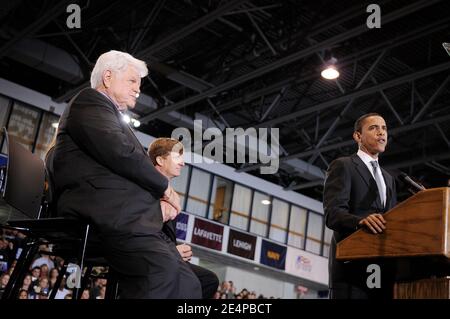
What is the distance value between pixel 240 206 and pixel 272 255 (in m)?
2.00

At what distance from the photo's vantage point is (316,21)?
992cm

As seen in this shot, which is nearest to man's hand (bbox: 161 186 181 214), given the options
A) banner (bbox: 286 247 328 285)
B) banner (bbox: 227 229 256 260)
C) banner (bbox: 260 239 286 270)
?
banner (bbox: 227 229 256 260)

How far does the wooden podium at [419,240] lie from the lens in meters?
2.05

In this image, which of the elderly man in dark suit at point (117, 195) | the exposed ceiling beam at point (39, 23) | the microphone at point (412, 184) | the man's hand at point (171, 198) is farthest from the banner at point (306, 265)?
the elderly man in dark suit at point (117, 195)

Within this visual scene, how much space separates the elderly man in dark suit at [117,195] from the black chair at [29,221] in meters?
0.13

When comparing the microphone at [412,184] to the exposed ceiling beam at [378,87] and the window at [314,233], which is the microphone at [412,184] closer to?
the exposed ceiling beam at [378,87]

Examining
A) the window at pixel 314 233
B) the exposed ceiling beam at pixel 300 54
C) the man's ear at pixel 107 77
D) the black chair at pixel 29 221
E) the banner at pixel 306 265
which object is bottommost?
the black chair at pixel 29 221

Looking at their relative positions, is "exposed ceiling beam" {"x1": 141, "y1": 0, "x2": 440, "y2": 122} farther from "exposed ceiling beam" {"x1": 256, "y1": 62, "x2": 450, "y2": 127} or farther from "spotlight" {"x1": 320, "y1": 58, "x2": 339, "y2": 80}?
"exposed ceiling beam" {"x1": 256, "y1": 62, "x2": 450, "y2": 127}

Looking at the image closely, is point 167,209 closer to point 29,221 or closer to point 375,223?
point 29,221

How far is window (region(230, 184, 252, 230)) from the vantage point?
18.5 meters

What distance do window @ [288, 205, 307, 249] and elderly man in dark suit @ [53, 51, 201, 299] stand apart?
1810cm

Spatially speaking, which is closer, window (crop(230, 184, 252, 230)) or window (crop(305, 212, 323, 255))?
window (crop(230, 184, 252, 230))

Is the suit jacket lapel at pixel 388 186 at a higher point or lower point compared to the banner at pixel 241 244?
lower

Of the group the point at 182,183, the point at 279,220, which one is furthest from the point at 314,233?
the point at 182,183
